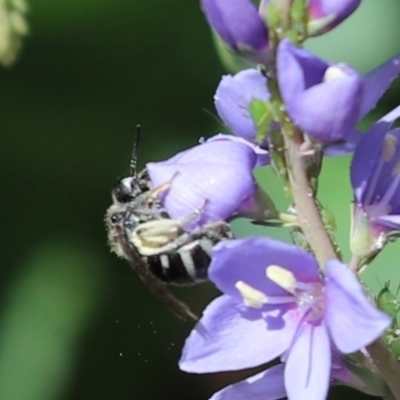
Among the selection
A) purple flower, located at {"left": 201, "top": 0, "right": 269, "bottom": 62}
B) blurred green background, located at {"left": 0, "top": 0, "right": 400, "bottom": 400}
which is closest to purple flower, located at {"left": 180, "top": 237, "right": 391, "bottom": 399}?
purple flower, located at {"left": 201, "top": 0, "right": 269, "bottom": 62}

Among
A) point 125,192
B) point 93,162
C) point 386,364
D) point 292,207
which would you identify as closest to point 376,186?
point 292,207

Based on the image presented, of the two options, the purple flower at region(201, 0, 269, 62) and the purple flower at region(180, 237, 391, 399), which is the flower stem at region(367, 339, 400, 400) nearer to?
the purple flower at region(180, 237, 391, 399)

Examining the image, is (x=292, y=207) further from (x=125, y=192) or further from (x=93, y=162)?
(x=93, y=162)

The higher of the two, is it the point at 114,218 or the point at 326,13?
the point at 326,13

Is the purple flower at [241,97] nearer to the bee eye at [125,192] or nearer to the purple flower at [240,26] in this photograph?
the purple flower at [240,26]

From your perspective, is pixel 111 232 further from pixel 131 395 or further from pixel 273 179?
pixel 131 395
